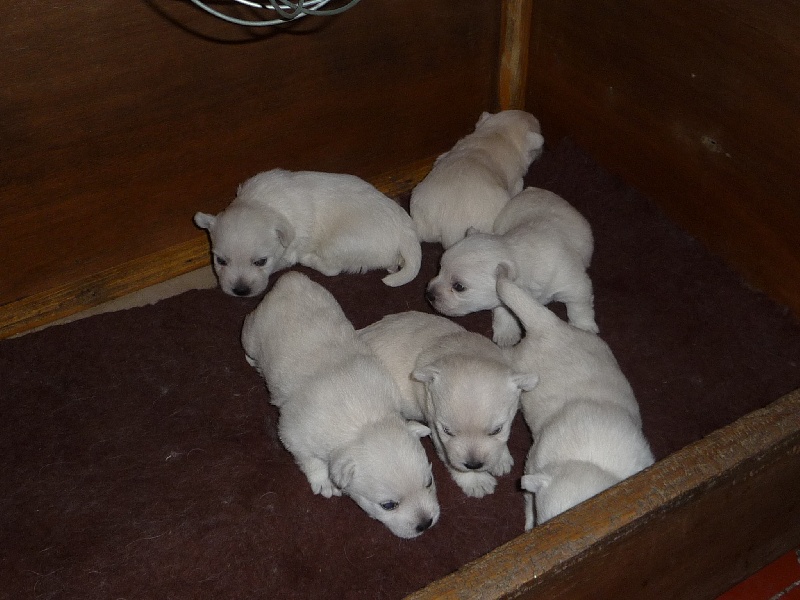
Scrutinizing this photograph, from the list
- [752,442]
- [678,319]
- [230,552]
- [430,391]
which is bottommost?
[230,552]

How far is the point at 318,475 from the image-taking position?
2609mm

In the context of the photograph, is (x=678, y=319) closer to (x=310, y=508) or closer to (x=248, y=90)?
(x=310, y=508)

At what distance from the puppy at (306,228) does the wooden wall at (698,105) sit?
107 cm

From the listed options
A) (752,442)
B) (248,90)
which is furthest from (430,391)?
(248,90)

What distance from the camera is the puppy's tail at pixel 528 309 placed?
8.43 feet

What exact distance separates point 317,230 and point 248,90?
65cm

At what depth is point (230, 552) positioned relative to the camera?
250cm

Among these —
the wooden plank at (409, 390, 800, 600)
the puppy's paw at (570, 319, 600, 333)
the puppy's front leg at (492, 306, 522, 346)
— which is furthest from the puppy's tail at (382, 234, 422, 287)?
the wooden plank at (409, 390, 800, 600)

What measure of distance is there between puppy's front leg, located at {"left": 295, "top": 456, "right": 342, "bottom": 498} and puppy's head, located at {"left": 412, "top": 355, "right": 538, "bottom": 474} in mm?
456

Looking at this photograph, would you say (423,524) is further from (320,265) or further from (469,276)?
(320,265)

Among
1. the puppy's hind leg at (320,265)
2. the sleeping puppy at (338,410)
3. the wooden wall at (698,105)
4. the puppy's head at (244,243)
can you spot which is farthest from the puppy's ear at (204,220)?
the wooden wall at (698,105)

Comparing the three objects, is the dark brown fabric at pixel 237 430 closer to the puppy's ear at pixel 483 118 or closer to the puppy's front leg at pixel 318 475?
the puppy's front leg at pixel 318 475

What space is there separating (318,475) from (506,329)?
0.98m

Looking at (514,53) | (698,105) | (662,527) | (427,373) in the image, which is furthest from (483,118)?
(662,527)
